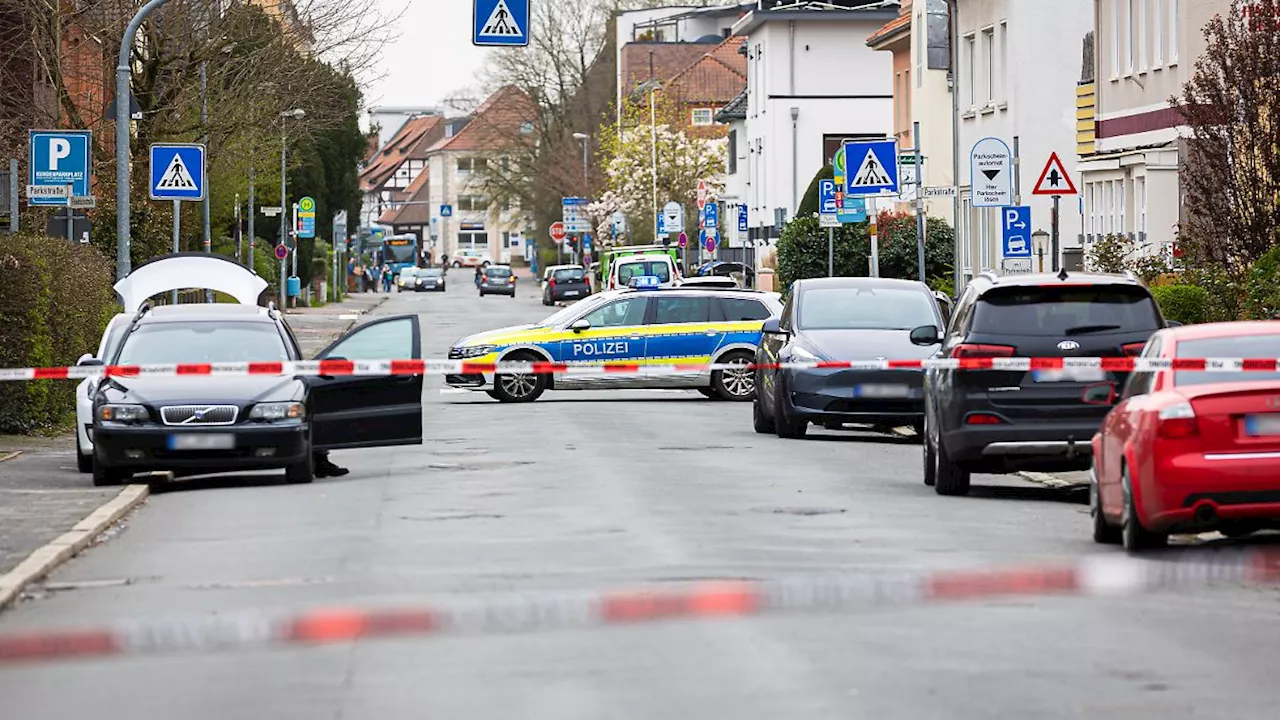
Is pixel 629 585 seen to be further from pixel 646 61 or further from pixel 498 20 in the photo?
pixel 646 61

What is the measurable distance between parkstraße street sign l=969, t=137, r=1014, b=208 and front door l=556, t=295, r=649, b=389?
6.01 m

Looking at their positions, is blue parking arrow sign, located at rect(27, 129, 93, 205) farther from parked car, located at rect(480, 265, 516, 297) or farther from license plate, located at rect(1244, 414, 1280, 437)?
parked car, located at rect(480, 265, 516, 297)

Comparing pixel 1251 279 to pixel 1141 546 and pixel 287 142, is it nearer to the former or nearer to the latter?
pixel 1141 546

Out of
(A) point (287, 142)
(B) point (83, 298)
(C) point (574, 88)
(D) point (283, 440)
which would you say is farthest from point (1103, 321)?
(C) point (574, 88)

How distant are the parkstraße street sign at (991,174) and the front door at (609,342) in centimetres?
601

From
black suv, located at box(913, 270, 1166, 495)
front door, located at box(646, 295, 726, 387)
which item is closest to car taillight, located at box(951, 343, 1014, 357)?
black suv, located at box(913, 270, 1166, 495)

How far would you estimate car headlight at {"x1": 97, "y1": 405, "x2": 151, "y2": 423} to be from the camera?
1900 centimetres

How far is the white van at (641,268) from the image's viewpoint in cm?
6469

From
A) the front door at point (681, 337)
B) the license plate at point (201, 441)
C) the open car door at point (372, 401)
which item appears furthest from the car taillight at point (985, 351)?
the front door at point (681, 337)

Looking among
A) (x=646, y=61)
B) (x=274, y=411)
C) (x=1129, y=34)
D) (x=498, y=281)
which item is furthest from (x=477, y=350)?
(x=646, y=61)

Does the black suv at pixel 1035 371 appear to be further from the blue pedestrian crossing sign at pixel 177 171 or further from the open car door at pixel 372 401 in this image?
the blue pedestrian crossing sign at pixel 177 171

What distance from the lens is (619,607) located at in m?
11.2

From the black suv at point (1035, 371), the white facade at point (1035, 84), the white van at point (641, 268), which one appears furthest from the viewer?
the white van at point (641, 268)

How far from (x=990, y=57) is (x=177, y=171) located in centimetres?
2455
